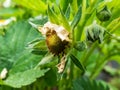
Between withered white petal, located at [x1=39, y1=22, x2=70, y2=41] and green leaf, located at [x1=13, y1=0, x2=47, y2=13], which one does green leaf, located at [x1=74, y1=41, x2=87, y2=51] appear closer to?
withered white petal, located at [x1=39, y1=22, x2=70, y2=41]

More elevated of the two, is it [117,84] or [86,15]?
[86,15]

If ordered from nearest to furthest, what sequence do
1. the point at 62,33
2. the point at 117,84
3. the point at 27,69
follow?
the point at 62,33 < the point at 27,69 < the point at 117,84

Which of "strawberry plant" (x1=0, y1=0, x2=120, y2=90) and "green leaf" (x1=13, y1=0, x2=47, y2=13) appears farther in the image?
"green leaf" (x1=13, y1=0, x2=47, y2=13)

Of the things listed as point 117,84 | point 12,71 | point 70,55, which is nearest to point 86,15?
point 70,55

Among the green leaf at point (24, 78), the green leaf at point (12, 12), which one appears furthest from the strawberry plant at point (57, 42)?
the green leaf at point (12, 12)

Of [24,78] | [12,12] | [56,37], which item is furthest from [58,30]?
[12,12]

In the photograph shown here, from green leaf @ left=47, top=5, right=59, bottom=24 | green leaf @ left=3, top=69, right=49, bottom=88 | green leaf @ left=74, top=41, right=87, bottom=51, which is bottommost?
green leaf @ left=3, top=69, right=49, bottom=88

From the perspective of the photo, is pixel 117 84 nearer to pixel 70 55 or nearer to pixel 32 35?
pixel 32 35

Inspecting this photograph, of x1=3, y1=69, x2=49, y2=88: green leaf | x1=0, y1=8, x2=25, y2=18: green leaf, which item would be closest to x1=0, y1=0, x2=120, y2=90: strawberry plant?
x1=3, y1=69, x2=49, y2=88: green leaf

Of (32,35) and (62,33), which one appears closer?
(62,33)
